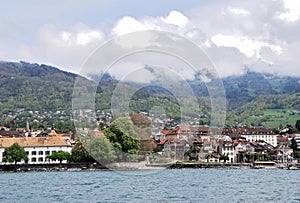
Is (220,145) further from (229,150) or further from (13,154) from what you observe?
(13,154)

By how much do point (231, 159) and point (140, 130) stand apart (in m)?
49.5

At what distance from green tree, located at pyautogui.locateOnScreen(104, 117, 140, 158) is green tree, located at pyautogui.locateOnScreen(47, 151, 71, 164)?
19.3 meters

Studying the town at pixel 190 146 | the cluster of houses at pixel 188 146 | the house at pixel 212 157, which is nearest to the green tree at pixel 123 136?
the town at pixel 190 146

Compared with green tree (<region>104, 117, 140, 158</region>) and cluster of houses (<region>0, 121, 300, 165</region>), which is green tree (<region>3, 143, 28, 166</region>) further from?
green tree (<region>104, 117, 140, 158</region>)

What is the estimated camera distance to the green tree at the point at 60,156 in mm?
77625

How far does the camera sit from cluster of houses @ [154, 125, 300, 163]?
56697mm

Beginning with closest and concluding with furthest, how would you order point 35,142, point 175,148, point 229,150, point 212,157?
point 175,148 < point 35,142 < point 212,157 < point 229,150

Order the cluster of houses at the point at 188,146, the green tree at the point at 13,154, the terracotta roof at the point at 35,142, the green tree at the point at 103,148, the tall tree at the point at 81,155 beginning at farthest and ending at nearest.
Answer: the terracotta roof at the point at 35,142, the green tree at the point at 13,154, the tall tree at the point at 81,155, the green tree at the point at 103,148, the cluster of houses at the point at 188,146

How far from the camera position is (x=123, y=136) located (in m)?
57.5

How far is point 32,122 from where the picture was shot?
153375 mm

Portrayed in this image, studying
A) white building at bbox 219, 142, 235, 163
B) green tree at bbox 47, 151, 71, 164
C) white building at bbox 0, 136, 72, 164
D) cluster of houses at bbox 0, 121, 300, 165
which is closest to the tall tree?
green tree at bbox 47, 151, 71, 164

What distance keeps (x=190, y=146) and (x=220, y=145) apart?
2312 centimetres

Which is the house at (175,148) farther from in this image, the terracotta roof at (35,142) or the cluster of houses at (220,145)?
the terracotta roof at (35,142)

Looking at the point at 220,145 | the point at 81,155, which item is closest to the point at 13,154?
the point at 81,155
